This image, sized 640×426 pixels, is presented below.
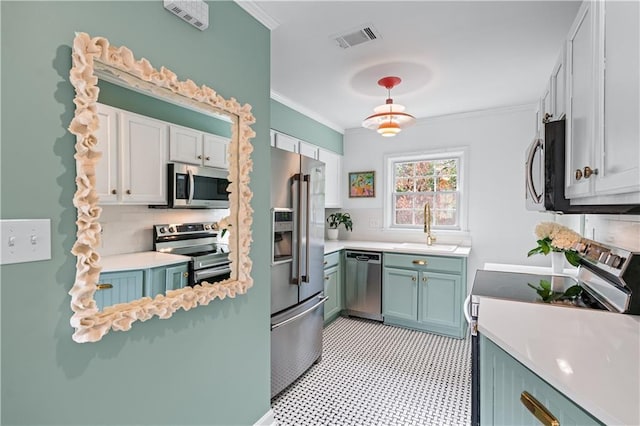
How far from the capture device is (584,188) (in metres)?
1.19

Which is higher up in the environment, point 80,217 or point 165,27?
point 165,27

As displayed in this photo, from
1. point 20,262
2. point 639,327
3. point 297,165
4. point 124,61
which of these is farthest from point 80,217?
point 639,327

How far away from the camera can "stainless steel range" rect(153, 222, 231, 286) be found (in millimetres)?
1363

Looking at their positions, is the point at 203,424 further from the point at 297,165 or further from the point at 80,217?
the point at 297,165

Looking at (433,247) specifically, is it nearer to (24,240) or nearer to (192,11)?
(192,11)

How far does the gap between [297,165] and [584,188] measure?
65.9 inches

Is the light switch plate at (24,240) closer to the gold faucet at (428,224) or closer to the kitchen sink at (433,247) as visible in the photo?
the kitchen sink at (433,247)

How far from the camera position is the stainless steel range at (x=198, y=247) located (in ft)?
4.47

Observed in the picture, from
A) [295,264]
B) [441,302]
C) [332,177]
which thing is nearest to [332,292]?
[441,302]

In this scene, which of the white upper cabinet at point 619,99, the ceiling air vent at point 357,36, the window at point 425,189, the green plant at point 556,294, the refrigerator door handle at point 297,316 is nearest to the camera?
the white upper cabinet at point 619,99

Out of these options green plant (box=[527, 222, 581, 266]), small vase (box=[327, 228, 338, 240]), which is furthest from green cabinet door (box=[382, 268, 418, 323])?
green plant (box=[527, 222, 581, 266])

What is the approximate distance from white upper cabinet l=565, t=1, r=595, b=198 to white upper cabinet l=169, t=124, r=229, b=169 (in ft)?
5.21

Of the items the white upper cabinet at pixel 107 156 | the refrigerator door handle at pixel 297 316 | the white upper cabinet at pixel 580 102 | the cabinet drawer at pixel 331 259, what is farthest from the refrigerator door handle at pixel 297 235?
the white upper cabinet at pixel 580 102

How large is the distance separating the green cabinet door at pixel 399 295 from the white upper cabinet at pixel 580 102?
86.2 inches
